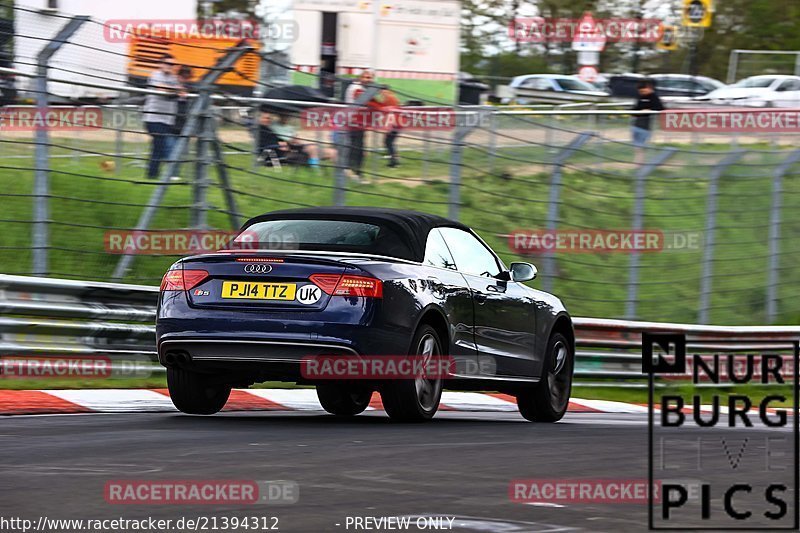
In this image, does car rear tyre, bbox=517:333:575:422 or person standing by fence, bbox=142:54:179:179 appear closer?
car rear tyre, bbox=517:333:575:422

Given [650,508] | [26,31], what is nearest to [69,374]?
A: [26,31]

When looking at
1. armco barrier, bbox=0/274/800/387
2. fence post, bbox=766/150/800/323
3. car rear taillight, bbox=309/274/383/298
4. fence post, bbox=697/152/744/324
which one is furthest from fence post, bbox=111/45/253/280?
fence post, bbox=766/150/800/323

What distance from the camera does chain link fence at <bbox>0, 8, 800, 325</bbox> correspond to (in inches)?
495

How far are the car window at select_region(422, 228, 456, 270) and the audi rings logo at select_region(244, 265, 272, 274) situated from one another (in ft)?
3.71

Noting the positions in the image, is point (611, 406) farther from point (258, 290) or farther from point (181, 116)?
point (258, 290)

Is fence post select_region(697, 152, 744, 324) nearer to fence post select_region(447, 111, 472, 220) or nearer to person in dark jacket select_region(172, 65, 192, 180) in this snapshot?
fence post select_region(447, 111, 472, 220)

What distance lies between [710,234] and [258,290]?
914 cm

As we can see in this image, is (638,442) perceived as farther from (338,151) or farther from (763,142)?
(763,142)

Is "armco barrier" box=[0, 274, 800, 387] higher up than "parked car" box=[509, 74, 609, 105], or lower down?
higher up

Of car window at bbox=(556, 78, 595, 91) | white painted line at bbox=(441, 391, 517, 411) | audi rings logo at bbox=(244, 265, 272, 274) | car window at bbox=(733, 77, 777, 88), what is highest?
audi rings logo at bbox=(244, 265, 272, 274)

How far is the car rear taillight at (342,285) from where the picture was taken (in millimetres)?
8945

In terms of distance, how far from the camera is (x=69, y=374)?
1169cm

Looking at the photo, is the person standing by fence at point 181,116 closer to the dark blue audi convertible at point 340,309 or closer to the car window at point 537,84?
the dark blue audi convertible at point 340,309

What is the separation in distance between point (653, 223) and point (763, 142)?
1767 mm
